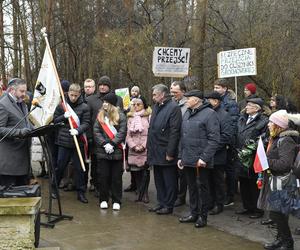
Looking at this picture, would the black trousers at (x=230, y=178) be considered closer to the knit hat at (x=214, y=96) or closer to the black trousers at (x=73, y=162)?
the knit hat at (x=214, y=96)

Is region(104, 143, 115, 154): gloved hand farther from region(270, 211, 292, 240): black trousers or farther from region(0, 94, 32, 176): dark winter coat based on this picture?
region(270, 211, 292, 240): black trousers

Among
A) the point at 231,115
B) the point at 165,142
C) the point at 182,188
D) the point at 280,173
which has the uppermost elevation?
the point at 231,115

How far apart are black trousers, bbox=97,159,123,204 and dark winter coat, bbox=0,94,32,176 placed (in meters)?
1.51

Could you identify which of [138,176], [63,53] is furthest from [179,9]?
[138,176]

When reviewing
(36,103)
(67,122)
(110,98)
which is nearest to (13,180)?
(36,103)

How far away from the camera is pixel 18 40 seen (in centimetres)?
2141

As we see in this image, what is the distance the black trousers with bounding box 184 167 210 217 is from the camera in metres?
6.72

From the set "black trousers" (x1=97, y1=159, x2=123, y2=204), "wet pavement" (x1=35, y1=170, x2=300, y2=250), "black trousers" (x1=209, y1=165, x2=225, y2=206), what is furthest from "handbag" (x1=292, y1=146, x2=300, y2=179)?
"black trousers" (x1=97, y1=159, x2=123, y2=204)

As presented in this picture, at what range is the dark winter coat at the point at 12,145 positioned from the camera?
20.3ft

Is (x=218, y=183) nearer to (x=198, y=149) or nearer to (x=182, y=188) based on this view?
(x=182, y=188)

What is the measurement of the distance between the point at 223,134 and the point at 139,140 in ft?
4.97

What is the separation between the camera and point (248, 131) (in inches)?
283

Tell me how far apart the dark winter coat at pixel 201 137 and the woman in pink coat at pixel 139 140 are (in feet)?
4.52

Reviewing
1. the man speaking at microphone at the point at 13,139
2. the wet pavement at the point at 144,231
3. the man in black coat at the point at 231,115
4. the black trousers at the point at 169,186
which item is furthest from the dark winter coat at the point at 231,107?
the man speaking at microphone at the point at 13,139
